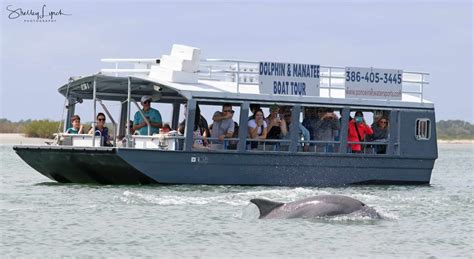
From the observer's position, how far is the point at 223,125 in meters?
29.3

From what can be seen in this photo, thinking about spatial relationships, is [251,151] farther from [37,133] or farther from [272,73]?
[37,133]

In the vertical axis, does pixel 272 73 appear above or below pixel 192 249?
above

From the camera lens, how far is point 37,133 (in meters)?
70.4

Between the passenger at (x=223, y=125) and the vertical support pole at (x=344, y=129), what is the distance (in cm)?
299

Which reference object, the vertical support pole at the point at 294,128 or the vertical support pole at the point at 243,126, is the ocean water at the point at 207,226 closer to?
the vertical support pole at the point at 243,126

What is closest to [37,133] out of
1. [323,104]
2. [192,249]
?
[323,104]

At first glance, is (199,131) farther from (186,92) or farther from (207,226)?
(207,226)

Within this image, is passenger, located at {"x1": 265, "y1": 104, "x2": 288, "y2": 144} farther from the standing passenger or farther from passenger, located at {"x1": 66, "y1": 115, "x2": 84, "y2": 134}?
passenger, located at {"x1": 66, "y1": 115, "x2": 84, "y2": 134}

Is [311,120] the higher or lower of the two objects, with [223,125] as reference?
higher

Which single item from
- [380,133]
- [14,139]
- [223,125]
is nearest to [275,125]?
[223,125]

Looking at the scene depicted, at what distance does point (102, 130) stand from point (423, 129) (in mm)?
8506

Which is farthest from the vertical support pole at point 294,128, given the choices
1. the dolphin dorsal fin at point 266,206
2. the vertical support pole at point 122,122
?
the dolphin dorsal fin at point 266,206

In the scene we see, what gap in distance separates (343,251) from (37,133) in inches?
2085

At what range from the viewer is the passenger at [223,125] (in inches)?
1147
